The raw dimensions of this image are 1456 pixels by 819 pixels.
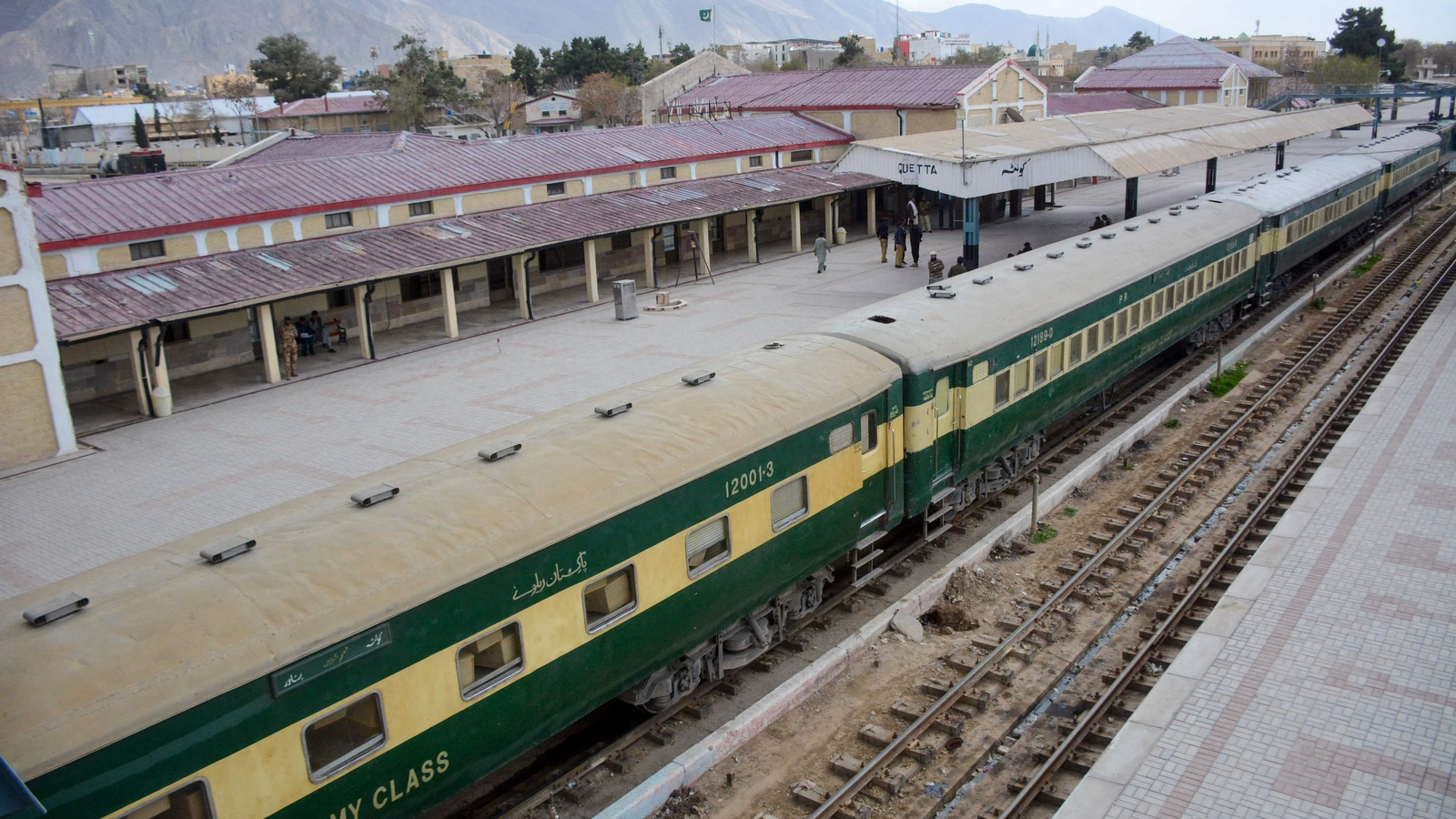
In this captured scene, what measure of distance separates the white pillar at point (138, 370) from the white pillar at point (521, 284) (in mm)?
10463

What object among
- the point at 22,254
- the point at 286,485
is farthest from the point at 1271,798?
the point at 22,254

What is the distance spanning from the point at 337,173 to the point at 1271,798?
28.3 m

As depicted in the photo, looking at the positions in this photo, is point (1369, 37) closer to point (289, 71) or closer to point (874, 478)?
point (289, 71)

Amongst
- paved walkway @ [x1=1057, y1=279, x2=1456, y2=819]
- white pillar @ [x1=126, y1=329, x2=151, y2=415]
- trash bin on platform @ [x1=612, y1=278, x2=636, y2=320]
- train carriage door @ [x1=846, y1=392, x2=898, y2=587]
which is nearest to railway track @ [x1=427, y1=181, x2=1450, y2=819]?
train carriage door @ [x1=846, y1=392, x2=898, y2=587]

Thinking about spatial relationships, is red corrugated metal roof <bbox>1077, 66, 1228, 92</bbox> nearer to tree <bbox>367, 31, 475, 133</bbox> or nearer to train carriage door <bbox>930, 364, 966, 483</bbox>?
tree <bbox>367, 31, 475, 133</bbox>

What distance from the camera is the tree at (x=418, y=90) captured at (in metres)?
76.6

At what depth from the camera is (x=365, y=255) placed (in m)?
27.1

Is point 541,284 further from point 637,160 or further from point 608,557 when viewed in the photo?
point 608,557

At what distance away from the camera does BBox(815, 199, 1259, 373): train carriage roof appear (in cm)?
1371

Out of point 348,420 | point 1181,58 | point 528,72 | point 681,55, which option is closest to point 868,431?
point 348,420

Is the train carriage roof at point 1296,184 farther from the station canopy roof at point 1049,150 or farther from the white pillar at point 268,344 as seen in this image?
the white pillar at point 268,344

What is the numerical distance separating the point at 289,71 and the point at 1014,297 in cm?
9055

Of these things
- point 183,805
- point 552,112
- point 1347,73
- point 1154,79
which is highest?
point 1347,73

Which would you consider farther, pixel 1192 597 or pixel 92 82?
pixel 92 82
